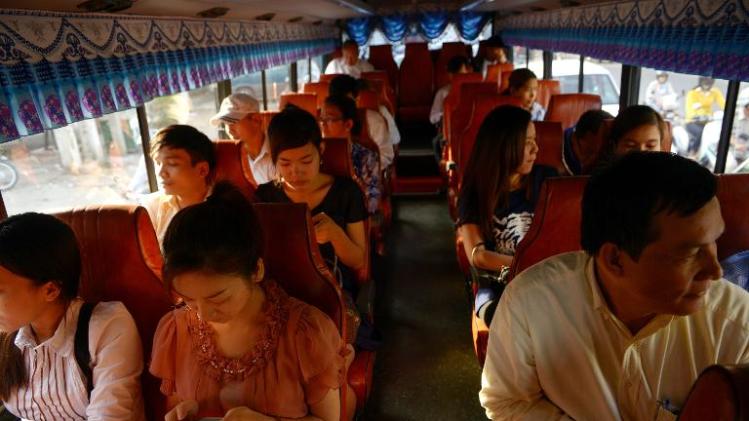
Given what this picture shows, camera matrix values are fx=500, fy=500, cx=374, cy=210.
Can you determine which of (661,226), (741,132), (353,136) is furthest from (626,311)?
(353,136)

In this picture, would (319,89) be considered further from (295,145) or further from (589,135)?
(295,145)

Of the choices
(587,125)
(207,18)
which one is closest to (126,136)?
(207,18)

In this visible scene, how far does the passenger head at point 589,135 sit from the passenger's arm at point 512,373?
1.99 metres

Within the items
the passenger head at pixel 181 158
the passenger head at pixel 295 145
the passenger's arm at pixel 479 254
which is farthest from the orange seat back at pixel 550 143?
the passenger head at pixel 181 158

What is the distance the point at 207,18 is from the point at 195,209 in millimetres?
3314

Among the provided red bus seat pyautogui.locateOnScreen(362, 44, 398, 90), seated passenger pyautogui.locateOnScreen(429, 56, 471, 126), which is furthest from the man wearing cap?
red bus seat pyautogui.locateOnScreen(362, 44, 398, 90)

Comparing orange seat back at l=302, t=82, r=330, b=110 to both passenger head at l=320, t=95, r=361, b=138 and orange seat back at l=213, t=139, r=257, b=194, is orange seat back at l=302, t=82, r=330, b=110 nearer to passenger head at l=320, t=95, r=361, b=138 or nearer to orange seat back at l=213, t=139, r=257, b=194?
passenger head at l=320, t=95, r=361, b=138

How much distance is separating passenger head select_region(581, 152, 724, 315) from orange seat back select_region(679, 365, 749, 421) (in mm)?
381

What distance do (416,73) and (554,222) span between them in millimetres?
8719

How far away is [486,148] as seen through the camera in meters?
2.37

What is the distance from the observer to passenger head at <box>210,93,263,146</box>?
3.36m

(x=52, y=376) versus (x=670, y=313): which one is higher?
(x=670, y=313)

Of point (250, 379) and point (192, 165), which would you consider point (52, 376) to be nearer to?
point (250, 379)

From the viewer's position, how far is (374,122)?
4.68 meters
